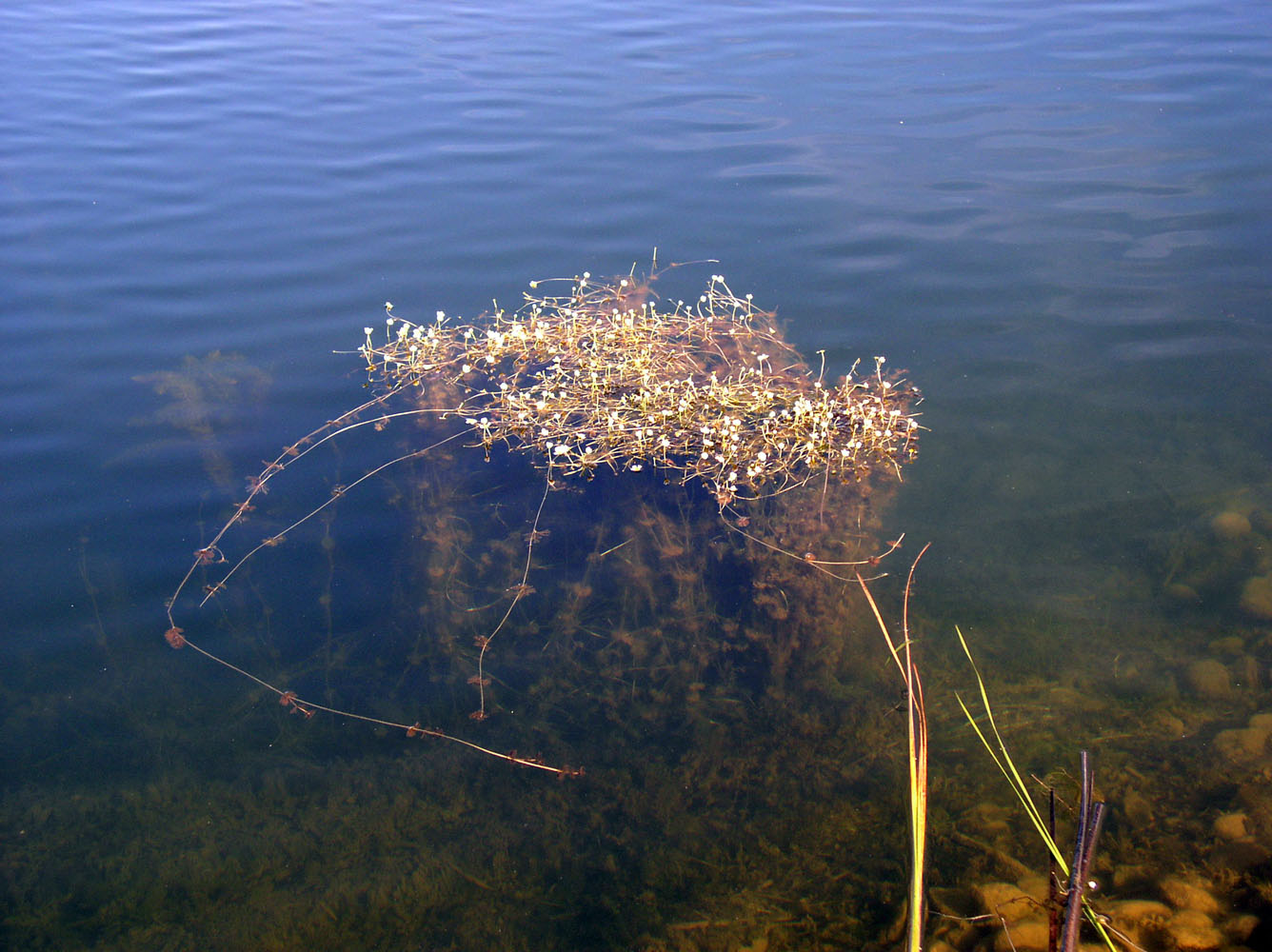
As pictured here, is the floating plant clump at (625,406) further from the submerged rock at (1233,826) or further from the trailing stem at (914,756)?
the submerged rock at (1233,826)

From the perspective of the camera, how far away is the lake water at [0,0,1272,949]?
4.03m

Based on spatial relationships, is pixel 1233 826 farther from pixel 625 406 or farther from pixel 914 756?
pixel 625 406

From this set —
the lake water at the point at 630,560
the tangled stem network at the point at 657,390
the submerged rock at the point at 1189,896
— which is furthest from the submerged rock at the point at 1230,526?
the submerged rock at the point at 1189,896

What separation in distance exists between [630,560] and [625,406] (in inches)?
55.3

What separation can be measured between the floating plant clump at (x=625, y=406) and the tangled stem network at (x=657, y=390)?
0.5 inches

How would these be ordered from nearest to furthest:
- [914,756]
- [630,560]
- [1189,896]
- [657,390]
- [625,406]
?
[1189,896], [914,756], [630,560], [657,390], [625,406]

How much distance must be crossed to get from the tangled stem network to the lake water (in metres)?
0.27

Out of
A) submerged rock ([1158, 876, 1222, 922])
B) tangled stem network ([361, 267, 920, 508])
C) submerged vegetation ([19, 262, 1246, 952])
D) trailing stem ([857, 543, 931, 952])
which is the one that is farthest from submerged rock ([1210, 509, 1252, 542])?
submerged rock ([1158, 876, 1222, 922])

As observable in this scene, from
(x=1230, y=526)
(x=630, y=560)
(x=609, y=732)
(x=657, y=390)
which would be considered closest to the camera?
(x=609, y=732)

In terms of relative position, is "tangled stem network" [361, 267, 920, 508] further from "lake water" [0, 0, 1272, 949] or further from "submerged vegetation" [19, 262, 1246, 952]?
"lake water" [0, 0, 1272, 949]

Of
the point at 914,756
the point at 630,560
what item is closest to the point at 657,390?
the point at 630,560

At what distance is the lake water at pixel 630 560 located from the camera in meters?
4.03

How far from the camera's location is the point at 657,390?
6.12m

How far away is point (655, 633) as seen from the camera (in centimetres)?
494
